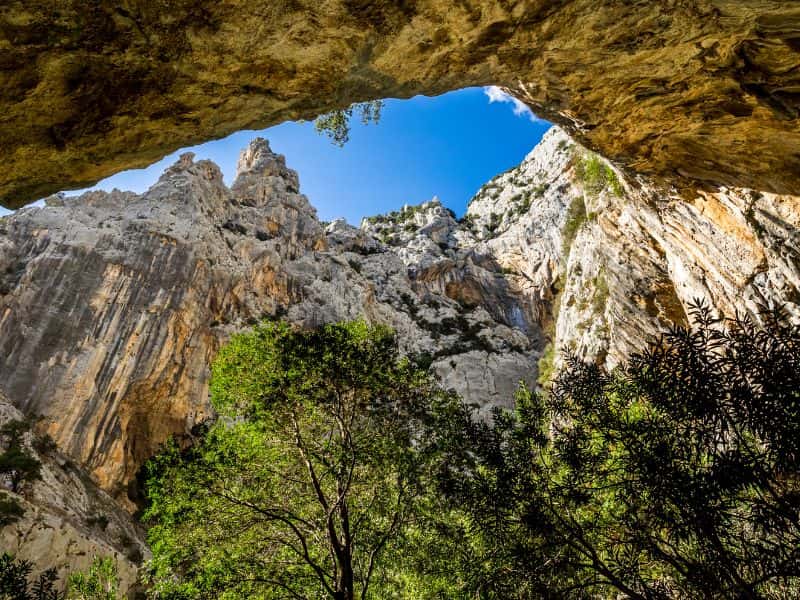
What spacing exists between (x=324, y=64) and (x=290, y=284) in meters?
45.6

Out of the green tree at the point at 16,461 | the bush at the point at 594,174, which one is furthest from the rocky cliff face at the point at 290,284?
the green tree at the point at 16,461

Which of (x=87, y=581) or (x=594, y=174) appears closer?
(x=87, y=581)

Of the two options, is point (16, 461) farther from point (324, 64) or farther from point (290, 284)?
point (290, 284)

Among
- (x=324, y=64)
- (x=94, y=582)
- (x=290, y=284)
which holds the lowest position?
(x=94, y=582)

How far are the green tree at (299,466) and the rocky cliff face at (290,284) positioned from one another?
15188 millimetres

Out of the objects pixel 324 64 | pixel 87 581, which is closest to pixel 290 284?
pixel 87 581

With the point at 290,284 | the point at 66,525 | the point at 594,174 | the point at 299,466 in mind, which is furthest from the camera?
the point at 290,284

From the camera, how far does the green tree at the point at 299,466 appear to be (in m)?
12.3

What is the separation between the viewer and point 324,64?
28.8ft

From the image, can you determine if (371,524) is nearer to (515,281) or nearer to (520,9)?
(520,9)

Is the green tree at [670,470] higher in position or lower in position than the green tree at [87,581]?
higher

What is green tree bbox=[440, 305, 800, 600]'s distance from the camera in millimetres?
6758

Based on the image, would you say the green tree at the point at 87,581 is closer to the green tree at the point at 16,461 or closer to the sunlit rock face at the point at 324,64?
the green tree at the point at 16,461

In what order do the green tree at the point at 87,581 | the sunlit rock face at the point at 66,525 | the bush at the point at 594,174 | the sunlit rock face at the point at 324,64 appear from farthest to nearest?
the bush at the point at 594,174 < the sunlit rock face at the point at 66,525 < the green tree at the point at 87,581 < the sunlit rock face at the point at 324,64
